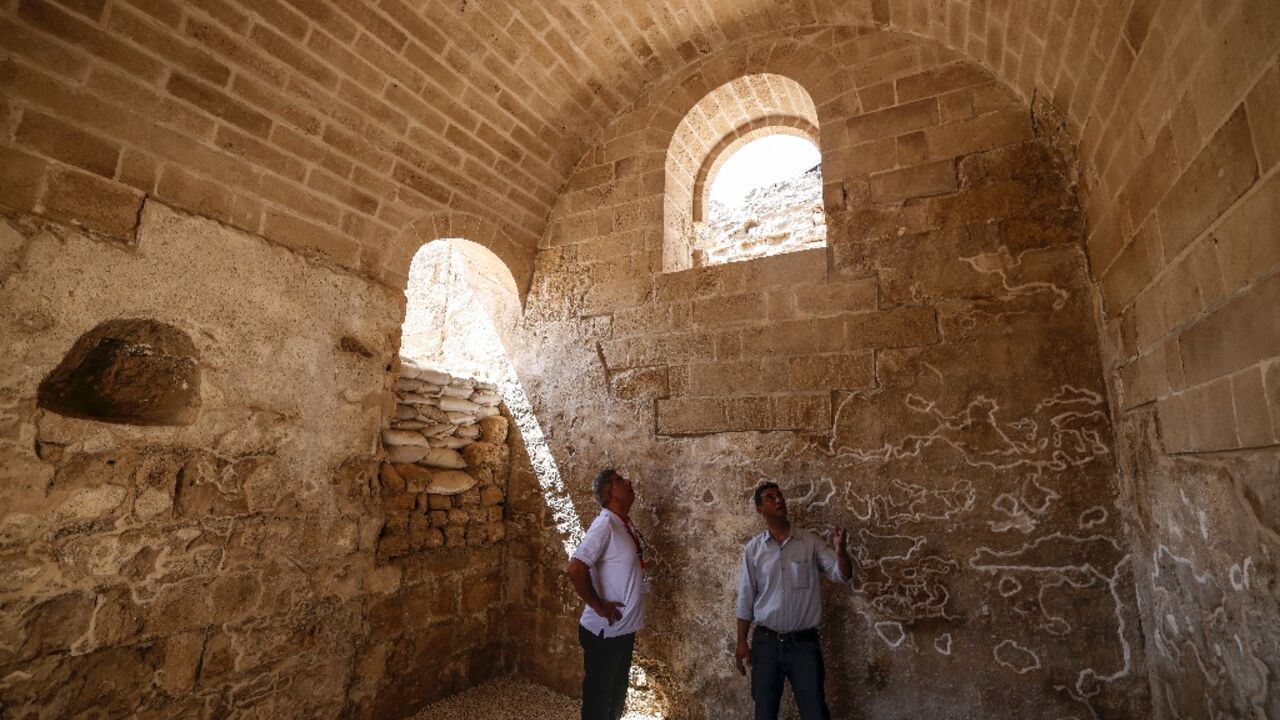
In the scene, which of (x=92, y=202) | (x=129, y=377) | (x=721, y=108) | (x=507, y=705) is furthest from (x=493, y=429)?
(x=721, y=108)

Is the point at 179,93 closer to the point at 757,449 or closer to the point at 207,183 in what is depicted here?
the point at 207,183

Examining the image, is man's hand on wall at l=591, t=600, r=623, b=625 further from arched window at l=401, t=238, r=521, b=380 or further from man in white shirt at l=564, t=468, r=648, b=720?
arched window at l=401, t=238, r=521, b=380

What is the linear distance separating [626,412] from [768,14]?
285 centimetres

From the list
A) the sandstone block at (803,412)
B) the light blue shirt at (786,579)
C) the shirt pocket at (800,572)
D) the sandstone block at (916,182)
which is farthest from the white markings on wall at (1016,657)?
the sandstone block at (916,182)

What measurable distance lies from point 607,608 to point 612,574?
7.2 inches

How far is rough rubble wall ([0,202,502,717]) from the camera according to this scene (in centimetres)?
229

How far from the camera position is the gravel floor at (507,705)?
11.7 ft

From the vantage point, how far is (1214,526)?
1.88 metres

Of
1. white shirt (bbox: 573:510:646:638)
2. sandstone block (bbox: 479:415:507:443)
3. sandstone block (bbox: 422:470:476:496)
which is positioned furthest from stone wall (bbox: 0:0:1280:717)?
white shirt (bbox: 573:510:646:638)

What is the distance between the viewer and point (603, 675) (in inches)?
117

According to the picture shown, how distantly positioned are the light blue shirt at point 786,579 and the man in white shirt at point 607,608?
58cm

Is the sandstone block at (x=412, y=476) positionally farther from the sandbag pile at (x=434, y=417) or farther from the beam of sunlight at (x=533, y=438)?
the beam of sunlight at (x=533, y=438)

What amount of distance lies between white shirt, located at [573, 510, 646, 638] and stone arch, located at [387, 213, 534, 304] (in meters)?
2.02

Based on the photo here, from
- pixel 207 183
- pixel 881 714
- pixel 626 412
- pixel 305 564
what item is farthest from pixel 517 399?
pixel 881 714
